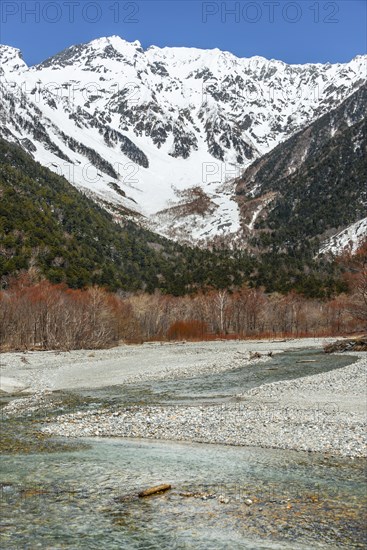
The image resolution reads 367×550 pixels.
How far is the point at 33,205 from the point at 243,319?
9030cm

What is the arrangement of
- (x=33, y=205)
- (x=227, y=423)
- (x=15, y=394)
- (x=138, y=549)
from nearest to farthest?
(x=138, y=549) < (x=227, y=423) < (x=15, y=394) < (x=33, y=205)

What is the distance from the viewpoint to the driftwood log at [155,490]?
1577cm

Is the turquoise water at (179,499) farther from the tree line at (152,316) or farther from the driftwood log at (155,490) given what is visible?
the tree line at (152,316)

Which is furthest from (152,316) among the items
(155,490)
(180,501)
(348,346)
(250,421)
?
(180,501)

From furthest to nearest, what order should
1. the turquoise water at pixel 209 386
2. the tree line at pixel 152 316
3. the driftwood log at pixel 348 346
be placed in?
the tree line at pixel 152 316 < the driftwood log at pixel 348 346 < the turquoise water at pixel 209 386

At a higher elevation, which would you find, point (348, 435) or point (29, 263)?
point (29, 263)

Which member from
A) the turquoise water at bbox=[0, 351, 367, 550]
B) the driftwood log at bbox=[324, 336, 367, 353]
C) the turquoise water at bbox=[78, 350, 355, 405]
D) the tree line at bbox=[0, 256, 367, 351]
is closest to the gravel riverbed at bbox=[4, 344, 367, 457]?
the turquoise water at bbox=[0, 351, 367, 550]

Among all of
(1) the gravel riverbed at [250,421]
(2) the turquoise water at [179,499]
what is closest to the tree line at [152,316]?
(1) the gravel riverbed at [250,421]

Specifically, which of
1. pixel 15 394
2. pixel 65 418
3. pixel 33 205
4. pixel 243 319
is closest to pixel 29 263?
pixel 33 205

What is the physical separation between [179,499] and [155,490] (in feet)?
2.91

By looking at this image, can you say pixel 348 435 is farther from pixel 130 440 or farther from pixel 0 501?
pixel 0 501

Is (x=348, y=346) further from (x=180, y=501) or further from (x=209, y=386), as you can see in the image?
(x=180, y=501)

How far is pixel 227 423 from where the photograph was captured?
1027 inches

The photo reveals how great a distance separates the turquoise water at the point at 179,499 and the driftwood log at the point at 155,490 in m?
0.20
